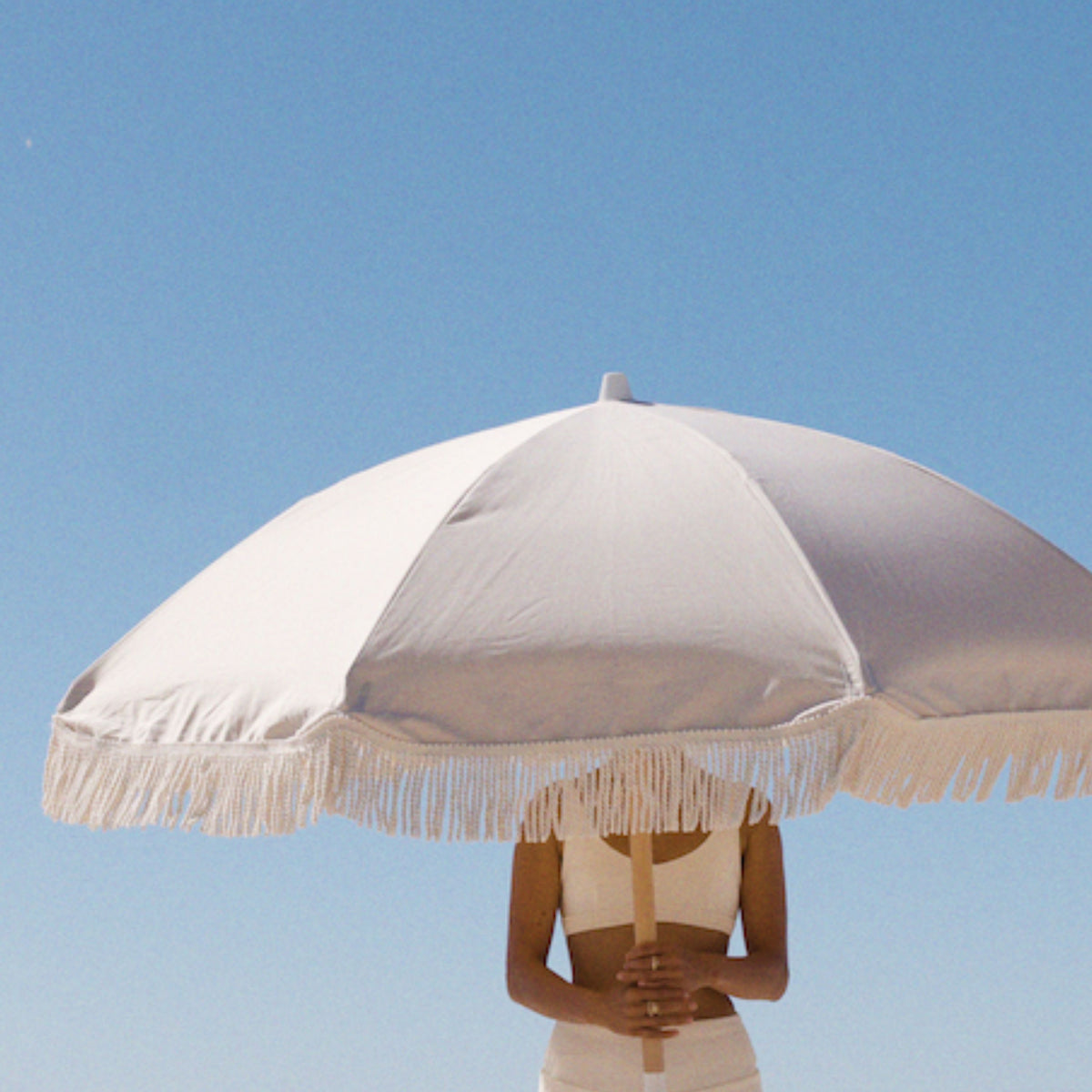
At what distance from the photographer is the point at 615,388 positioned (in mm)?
4184

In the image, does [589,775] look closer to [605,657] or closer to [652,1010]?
[605,657]

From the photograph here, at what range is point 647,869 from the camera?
12.5 feet

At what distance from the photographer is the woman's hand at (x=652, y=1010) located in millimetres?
3754

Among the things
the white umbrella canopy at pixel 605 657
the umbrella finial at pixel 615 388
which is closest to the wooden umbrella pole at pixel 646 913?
the white umbrella canopy at pixel 605 657

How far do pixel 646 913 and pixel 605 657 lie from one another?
985mm

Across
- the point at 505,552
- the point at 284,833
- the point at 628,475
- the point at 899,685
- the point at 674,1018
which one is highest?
the point at 628,475

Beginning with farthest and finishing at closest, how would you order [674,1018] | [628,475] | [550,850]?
[550,850], [674,1018], [628,475]

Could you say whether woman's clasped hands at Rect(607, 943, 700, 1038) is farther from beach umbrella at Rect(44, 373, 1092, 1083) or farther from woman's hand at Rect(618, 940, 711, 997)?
beach umbrella at Rect(44, 373, 1092, 1083)

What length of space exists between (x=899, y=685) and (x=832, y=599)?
0.71 feet

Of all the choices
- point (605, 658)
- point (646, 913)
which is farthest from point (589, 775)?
point (646, 913)

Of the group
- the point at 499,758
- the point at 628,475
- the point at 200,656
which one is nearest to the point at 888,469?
the point at 628,475

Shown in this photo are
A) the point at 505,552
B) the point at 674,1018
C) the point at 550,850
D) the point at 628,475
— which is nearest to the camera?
the point at 505,552

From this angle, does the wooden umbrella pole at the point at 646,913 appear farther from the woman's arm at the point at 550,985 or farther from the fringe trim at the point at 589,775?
the fringe trim at the point at 589,775

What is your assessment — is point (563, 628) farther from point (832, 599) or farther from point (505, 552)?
point (832, 599)
